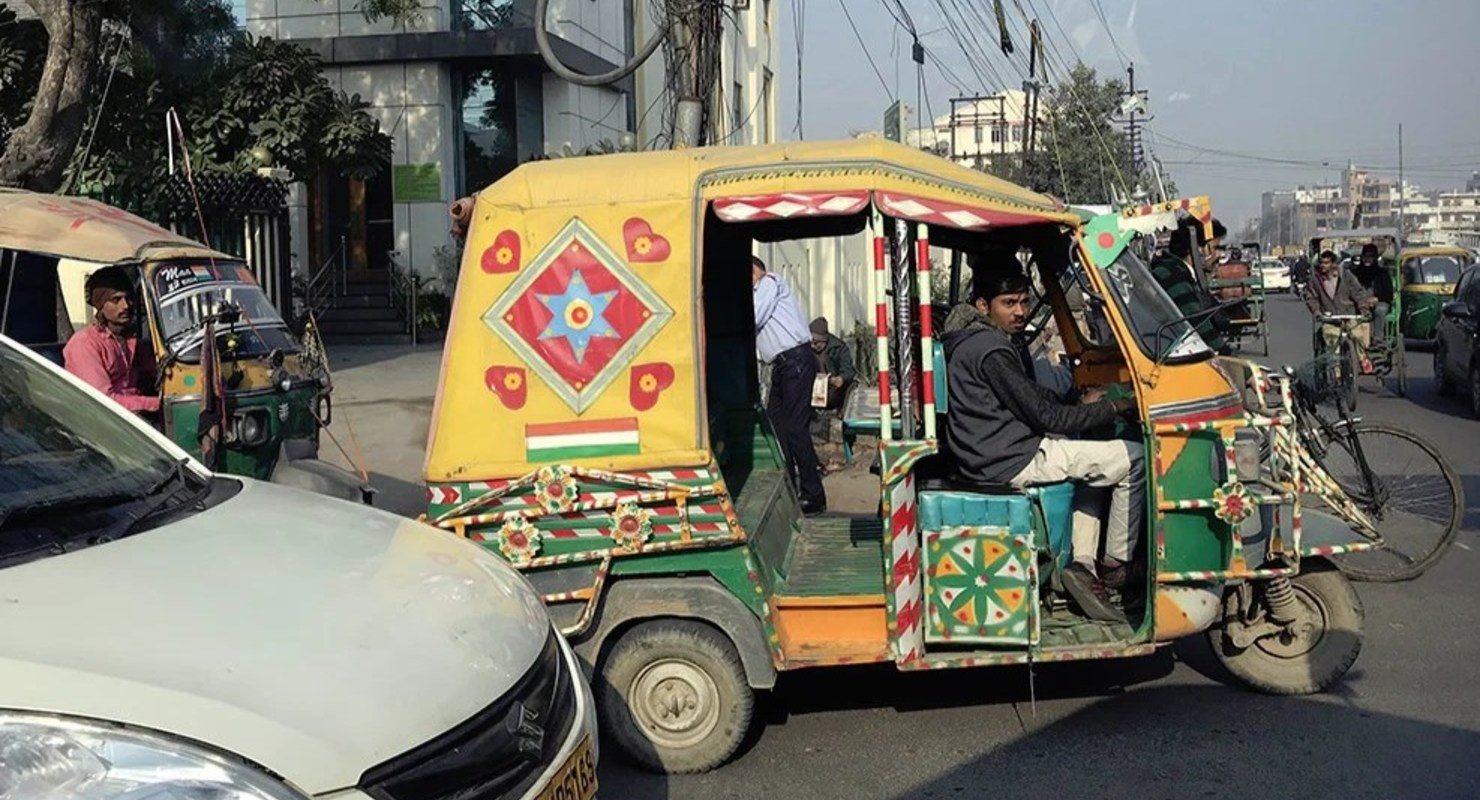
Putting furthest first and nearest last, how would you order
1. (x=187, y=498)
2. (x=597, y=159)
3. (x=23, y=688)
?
(x=597, y=159) → (x=187, y=498) → (x=23, y=688)

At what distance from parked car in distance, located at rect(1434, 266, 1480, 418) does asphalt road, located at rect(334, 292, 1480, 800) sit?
27.7 feet

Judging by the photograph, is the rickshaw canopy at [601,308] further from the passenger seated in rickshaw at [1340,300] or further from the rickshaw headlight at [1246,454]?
the passenger seated in rickshaw at [1340,300]

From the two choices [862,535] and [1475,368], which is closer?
[862,535]

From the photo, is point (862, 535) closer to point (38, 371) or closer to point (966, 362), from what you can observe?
point (966, 362)

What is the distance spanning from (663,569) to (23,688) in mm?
2676

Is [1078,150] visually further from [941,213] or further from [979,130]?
[941,213]

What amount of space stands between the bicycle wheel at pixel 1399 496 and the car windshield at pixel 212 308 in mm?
6652

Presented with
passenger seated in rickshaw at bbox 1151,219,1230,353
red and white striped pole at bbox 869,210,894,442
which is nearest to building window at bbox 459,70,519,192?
passenger seated in rickshaw at bbox 1151,219,1230,353

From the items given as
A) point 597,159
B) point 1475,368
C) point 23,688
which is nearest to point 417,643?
point 23,688

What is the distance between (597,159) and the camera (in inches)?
200

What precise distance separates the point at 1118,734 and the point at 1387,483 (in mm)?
2805

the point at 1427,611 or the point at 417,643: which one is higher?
the point at 417,643

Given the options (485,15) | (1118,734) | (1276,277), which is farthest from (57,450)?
(1276,277)

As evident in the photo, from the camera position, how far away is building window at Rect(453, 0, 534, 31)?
2069 cm
